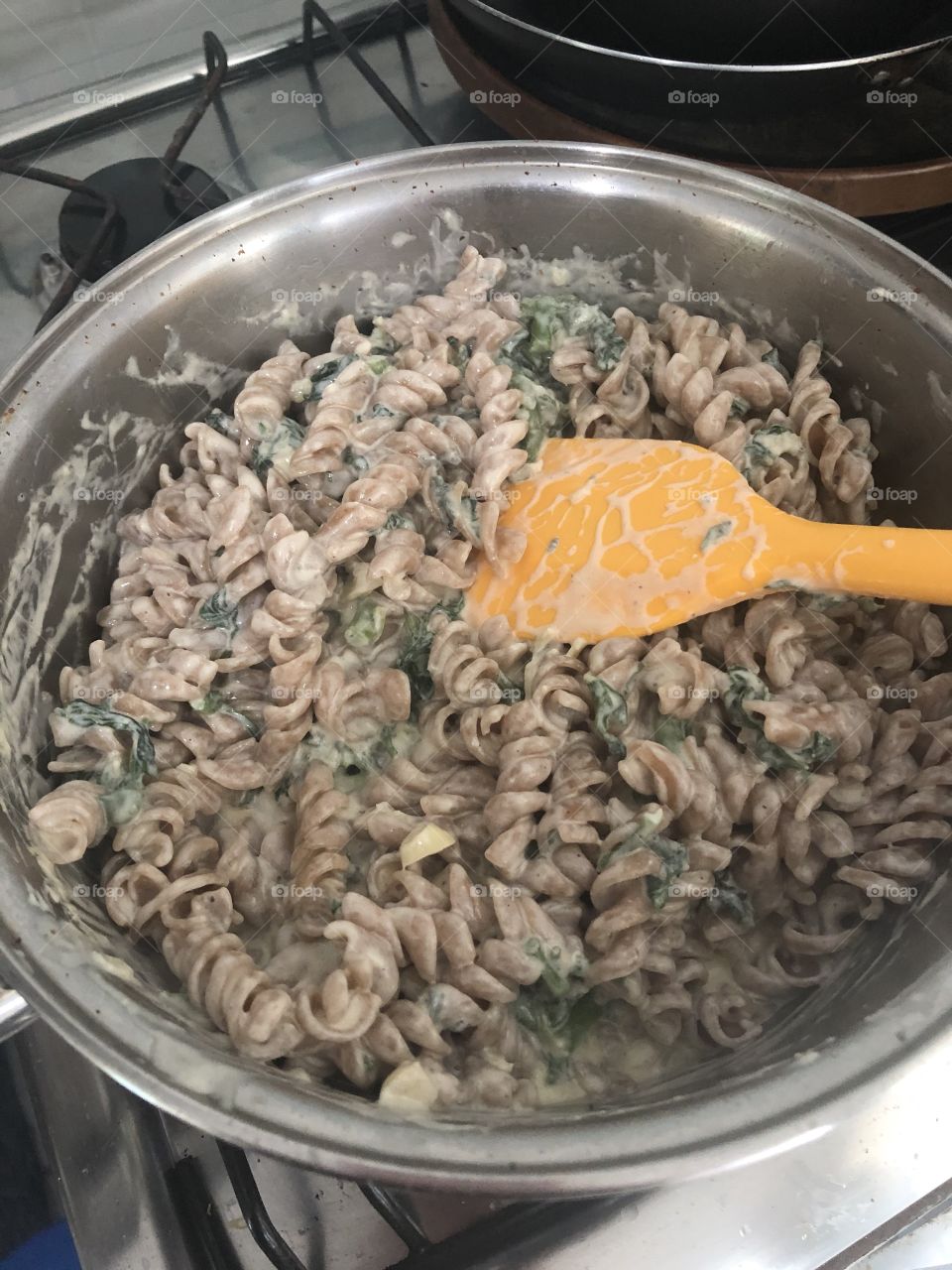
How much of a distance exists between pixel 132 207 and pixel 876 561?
2.42m

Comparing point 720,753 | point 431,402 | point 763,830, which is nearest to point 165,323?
point 431,402

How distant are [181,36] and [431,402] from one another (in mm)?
2258

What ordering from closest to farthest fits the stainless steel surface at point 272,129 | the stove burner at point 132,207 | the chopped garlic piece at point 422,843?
the chopped garlic piece at point 422,843 → the stove burner at point 132,207 → the stainless steel surface at point 272,129

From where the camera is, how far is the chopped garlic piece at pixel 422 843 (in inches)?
72.2

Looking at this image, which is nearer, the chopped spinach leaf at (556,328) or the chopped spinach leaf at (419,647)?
the chopped spinach leaf at (419,647)

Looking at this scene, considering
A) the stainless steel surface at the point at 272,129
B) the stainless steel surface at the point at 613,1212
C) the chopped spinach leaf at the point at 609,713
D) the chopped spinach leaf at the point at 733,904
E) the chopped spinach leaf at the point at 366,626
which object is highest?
the stainless steel surface at the point at 272,129

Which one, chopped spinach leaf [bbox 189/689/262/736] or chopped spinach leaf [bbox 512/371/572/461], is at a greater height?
chopped spinach leaf [bbox 512/371/572/461]

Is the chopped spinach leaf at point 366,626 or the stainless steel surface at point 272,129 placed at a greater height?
the stainless steel surface at point 272,129

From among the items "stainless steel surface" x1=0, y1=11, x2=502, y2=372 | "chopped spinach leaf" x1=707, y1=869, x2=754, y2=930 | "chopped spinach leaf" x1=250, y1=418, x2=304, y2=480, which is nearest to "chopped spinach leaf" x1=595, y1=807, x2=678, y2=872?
"chopped spinach leaf" x1=707, y1=869, x2=754, y2=930

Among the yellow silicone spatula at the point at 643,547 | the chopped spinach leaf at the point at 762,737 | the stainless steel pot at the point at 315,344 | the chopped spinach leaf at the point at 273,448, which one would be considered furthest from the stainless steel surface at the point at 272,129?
the chopped spinach leaf at the point at 762,737

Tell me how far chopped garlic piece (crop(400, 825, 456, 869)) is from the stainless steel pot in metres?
0.47

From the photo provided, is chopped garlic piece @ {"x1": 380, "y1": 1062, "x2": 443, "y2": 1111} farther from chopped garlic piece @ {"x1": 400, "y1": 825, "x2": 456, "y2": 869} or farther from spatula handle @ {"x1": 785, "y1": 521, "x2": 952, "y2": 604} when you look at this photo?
spatula handle @ {"x1": 785, "y1": 521, "x2": 952, "y2": 604}

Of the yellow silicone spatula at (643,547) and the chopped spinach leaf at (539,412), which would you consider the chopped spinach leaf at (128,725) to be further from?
the chopped spinach leaf at (539,412)

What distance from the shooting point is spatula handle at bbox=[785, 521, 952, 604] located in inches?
71.1
